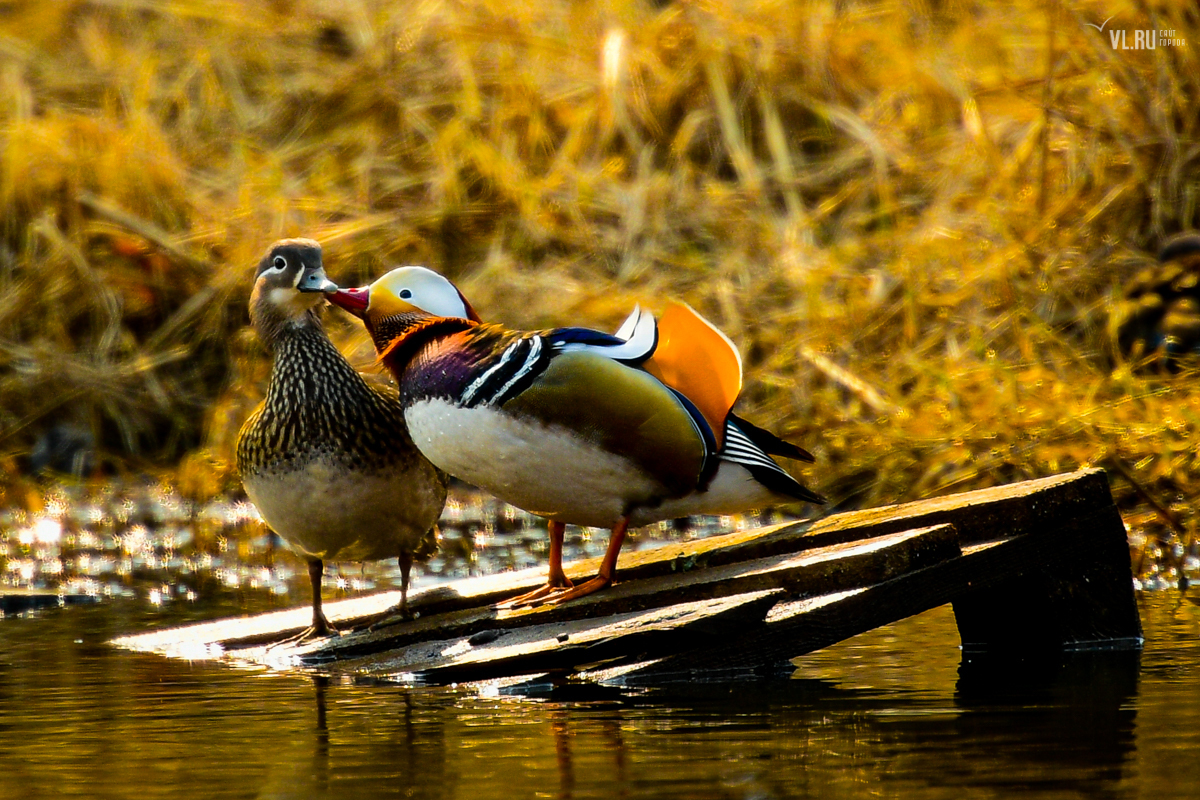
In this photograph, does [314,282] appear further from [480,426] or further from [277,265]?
[480,426]

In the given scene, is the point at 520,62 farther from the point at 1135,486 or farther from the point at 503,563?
the point at 1135,486

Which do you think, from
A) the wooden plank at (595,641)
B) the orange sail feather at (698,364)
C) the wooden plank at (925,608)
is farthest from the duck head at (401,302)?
the wooden plank at (925,608)

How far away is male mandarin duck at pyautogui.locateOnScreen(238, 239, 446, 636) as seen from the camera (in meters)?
4.22

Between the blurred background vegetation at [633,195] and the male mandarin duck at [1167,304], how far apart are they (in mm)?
141

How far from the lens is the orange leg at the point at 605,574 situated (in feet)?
13.3

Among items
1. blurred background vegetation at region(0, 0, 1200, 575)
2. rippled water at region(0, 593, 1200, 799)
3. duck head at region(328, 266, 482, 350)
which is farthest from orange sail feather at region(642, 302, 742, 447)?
blurred background vegetation at region(0, 0, 1200, 575)

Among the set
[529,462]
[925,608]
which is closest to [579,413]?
[529,462]

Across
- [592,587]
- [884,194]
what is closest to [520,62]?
[884,194]

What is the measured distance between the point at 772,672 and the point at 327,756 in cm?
114

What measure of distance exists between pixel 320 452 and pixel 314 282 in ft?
1.50

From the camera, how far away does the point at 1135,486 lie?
17.0ft

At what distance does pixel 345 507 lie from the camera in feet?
13.9

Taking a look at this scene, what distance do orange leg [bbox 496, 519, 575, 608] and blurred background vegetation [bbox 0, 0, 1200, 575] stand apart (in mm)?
1873

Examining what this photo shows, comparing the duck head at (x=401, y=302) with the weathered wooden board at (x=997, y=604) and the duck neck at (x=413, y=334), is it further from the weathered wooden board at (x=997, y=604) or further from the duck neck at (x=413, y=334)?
the weathered wooden board at (x=997, y=604)
